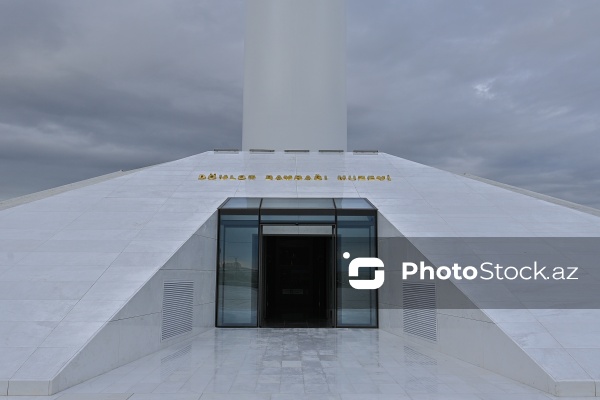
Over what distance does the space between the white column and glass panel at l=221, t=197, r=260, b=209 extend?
10766 mm

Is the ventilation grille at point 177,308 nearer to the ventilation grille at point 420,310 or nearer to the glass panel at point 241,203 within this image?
the glass panel at point 241,203

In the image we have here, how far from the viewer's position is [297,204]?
1736 cm

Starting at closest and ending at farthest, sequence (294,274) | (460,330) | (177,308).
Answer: (460,330) → (177,308) → (294,274)

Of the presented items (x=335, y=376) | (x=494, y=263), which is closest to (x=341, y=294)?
(x=494, y=263)

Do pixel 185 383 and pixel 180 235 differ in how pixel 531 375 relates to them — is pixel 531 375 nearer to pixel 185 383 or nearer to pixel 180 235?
pixel 185 383

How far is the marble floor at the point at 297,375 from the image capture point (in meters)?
8.54

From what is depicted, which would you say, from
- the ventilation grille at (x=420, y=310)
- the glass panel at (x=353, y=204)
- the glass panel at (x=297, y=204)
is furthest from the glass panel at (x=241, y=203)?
the ventilation grille at (x=420, y=310)

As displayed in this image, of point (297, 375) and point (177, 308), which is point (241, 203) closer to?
point (177, 308)

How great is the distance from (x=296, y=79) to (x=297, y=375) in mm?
21870

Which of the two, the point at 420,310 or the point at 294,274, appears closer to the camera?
the point at 420,310

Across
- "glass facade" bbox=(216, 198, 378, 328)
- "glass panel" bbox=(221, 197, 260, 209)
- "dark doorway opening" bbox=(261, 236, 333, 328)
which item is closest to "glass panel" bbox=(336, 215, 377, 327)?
"glass facade" bbox=(216, 198, 378, 328)

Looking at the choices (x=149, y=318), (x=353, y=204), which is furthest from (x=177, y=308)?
(x=353, y=204)

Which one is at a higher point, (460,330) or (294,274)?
(294,274)

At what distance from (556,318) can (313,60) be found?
2208 cm
